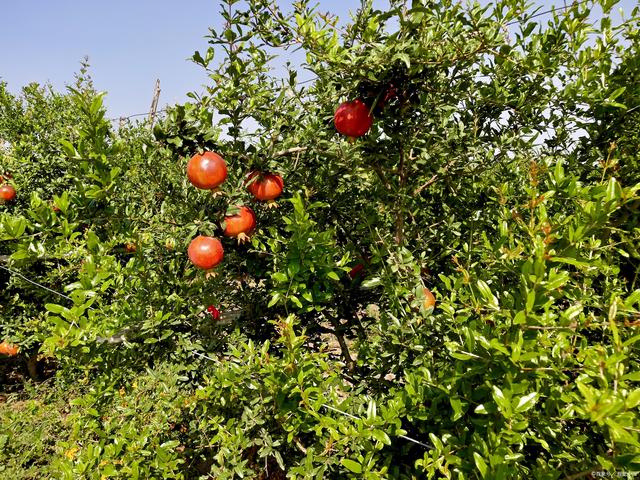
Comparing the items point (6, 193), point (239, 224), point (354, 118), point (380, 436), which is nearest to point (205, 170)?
point (239, 224)

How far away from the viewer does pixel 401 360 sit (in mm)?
1357

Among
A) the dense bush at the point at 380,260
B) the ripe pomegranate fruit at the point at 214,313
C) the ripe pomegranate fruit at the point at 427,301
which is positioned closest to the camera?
the dense bush at the point at 380,260

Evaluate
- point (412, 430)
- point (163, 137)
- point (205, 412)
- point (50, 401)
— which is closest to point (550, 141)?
point (412, 430)

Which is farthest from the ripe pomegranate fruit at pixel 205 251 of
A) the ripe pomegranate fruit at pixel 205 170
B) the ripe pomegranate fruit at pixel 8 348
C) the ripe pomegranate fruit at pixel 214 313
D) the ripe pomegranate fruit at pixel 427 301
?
the ripe pomegranate fruit at pixel 8 348

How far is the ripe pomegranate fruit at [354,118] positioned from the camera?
4.28 feet

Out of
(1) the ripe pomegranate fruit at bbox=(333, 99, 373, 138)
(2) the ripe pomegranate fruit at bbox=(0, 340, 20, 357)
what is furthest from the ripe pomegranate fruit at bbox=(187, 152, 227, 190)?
(2) the ripe pomegranate fruit at bbox=(0, 340, 20, 357)

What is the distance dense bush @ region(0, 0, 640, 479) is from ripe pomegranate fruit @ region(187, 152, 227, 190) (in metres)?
0.10

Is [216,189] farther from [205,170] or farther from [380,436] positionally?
[380,436]

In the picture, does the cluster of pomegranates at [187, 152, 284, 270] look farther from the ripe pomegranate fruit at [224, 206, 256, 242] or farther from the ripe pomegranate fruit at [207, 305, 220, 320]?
the ripe pomegranate fruit at [207, 305, 220, 320]

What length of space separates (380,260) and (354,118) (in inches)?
20.1

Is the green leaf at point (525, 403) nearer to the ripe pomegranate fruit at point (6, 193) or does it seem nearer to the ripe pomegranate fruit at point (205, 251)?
the ripe pomegranate fruit at point (205, 251)

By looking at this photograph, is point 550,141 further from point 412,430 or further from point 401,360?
point 412,430

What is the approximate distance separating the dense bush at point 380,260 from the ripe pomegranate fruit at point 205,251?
0.08 metres

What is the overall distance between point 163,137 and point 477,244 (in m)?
1.32
